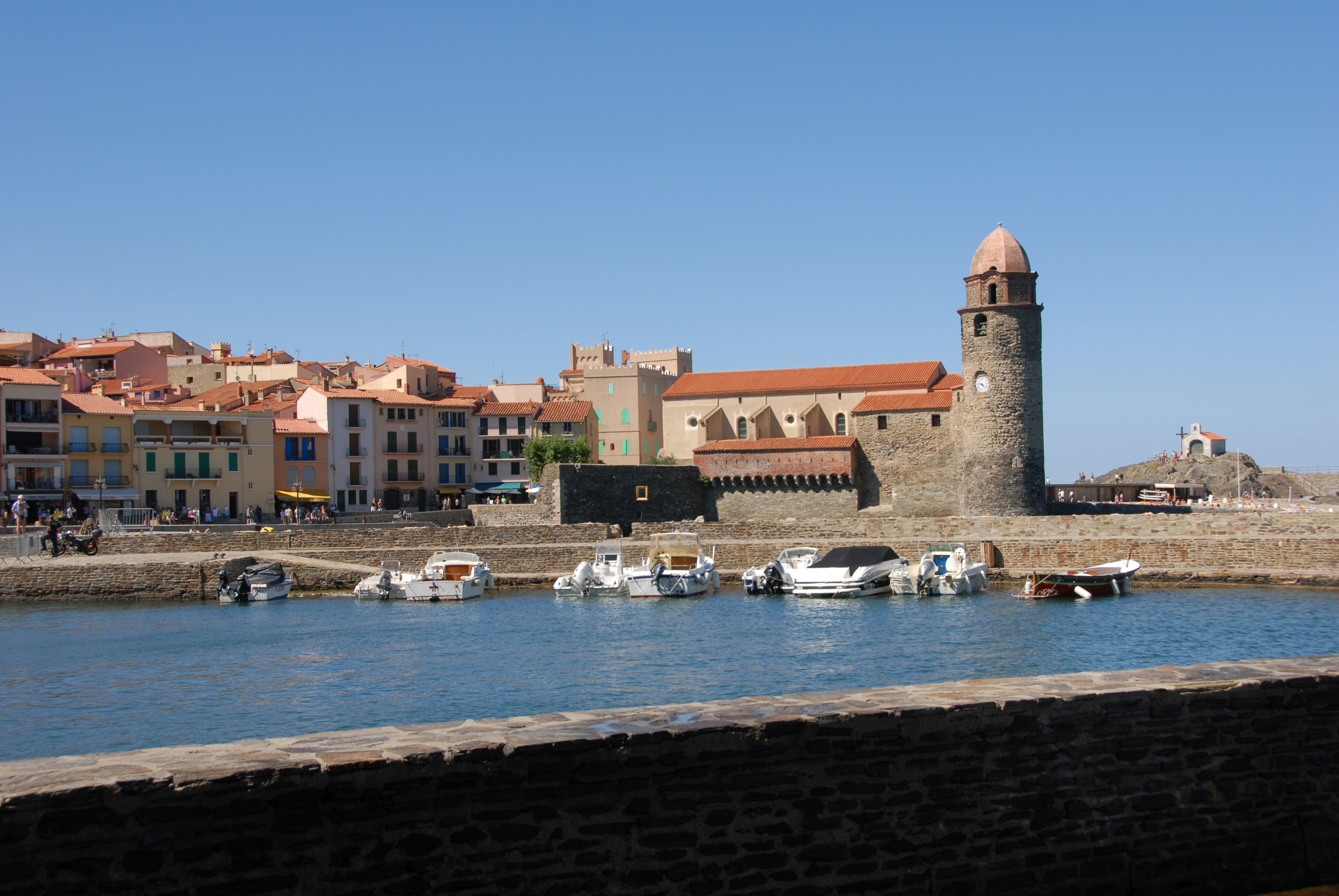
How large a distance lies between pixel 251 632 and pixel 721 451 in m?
29.7

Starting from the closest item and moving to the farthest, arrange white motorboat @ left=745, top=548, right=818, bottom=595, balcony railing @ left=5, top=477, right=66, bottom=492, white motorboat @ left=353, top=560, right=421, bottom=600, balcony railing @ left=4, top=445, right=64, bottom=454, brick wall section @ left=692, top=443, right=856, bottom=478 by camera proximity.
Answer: white motorboat @ left=745, top=548, right=818, bottom=595
white motorboat @ left=353, top=560, right=421, bottom=600
balcony railing @ left=5, top=477, right=66, bottom=492
balcony railing @ left=4, top=445, right=64, bottom=454
brick wall section @ left=692, top=443, right=856, bottom=478

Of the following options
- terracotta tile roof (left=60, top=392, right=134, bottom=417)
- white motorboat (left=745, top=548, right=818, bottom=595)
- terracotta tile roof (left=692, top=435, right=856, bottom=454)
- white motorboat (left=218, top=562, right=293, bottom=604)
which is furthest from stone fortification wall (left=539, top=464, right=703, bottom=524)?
terracotta tile roof (left=60, top=392, right=134, bottom=417)

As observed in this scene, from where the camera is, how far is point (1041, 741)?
6.39 metres

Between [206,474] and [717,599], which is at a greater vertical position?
[206,474]

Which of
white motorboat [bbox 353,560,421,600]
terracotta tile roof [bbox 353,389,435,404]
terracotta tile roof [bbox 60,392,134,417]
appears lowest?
white motorboat [bbox 353,560,421,600]

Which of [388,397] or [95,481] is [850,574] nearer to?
[95,481]

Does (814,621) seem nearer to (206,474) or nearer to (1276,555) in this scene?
(1276,555)

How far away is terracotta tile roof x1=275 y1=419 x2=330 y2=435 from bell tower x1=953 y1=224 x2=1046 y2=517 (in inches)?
1249

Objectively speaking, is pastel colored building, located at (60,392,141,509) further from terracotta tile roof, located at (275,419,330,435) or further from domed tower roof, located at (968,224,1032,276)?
domed tower roof, located at (968,224,1032,276)

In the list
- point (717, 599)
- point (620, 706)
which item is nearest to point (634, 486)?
point (717, 599)

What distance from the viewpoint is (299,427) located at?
58156 mm

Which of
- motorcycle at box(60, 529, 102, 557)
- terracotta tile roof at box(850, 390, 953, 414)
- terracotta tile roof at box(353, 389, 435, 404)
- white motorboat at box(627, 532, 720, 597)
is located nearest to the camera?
white motorboat at box(627, 532, 720, 597)

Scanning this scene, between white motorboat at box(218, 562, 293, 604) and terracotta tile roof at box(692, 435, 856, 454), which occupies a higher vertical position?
terracotta tile roof at box(692, 435, 856, 454)

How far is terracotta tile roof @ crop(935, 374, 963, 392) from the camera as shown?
178ft
